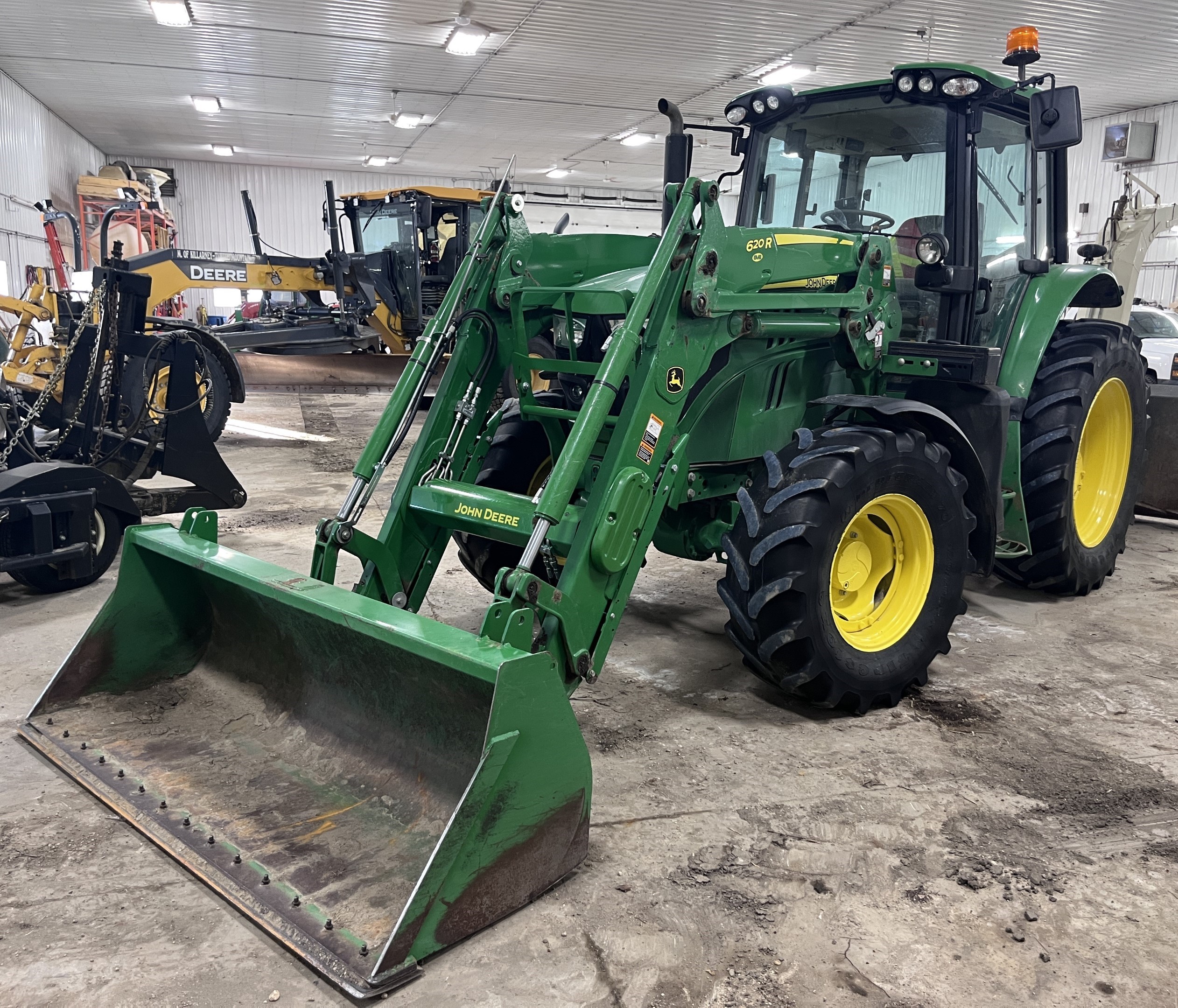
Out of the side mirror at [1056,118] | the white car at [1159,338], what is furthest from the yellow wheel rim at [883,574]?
the white car at [1159,338]

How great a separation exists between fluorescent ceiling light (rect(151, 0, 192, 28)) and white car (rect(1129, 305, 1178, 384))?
1236 centimetres

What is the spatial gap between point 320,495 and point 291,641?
16.1 ft

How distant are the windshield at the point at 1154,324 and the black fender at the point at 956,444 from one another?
1109 centimetres

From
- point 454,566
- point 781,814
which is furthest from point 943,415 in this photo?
point 454,566

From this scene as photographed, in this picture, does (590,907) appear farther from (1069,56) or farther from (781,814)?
(1069,56)

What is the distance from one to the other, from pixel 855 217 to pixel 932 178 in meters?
0.37

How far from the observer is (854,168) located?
4.64 metres

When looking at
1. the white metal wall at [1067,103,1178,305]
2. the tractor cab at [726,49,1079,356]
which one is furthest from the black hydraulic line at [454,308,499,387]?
the white metal wall at [1067,103,1178,305]

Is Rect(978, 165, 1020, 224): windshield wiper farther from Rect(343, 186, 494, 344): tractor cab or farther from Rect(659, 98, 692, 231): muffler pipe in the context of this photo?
Rect(343, 186, 494, 344): tractor cab

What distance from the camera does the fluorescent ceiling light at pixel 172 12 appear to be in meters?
11.5

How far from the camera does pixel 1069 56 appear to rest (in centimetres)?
1344

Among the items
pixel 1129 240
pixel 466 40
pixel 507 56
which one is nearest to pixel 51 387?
pixel 466 40

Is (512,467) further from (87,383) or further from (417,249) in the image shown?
(417,249)

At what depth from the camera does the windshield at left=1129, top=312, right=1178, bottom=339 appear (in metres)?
13.6
